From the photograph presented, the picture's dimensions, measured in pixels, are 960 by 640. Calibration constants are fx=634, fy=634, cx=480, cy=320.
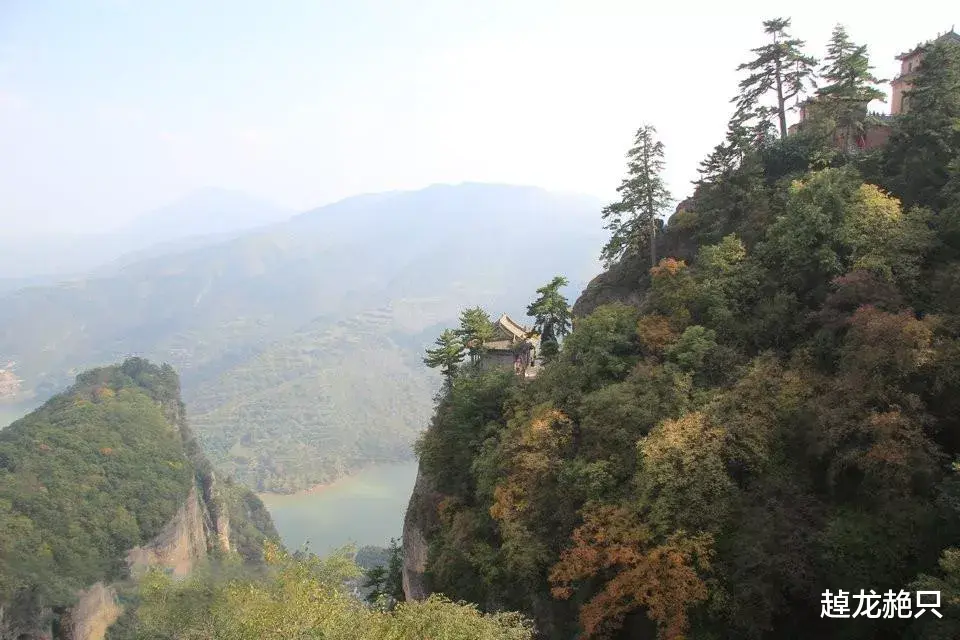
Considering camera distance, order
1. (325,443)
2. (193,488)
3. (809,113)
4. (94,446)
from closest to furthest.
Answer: (809,113), (94,446), (193,488), (325,443)

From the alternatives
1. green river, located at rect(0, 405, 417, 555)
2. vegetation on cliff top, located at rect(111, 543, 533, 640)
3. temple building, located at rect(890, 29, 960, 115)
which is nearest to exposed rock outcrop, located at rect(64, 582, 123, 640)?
vegetation on cliff top, located at rect(111, 543, 533, 640)

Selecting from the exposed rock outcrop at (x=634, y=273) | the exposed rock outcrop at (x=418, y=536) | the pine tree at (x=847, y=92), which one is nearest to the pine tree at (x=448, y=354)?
the exposed rock outcrop at (x=418, y=536)

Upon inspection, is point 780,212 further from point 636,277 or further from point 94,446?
point 94,446

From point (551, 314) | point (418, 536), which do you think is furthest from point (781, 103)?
point (418, 536)

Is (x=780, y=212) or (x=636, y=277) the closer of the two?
(x=780, y=212)

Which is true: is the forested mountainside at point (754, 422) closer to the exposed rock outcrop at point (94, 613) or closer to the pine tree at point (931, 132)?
the pine tree at point (931, 132)

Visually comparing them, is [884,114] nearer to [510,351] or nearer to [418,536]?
[510,351]

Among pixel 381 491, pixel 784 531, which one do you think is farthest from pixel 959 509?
pixel 381 491

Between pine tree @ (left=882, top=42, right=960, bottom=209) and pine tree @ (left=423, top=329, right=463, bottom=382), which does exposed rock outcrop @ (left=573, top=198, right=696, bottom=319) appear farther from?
pine tree @ (left=882, top=42, right=960, bottom=209)
